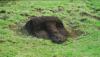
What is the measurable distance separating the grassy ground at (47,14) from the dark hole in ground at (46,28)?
22.2 inches

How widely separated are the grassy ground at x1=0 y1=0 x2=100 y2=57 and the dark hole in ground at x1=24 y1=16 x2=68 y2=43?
0.56 meters

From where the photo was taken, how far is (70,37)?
21.3 metres

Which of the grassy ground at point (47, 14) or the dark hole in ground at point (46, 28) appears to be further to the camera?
the dark hole in ground at point (46, 28)

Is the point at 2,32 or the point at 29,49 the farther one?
the point at 2,32

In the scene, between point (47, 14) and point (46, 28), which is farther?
point (47, 14)

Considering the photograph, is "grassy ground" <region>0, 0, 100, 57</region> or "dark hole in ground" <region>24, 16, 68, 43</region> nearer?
"grassy ground" <region>0, 0, 100, 57</region>

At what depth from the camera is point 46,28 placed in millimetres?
21156

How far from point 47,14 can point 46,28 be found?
3606 mm

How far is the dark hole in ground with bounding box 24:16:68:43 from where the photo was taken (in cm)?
2073

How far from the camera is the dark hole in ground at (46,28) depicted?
20734mm

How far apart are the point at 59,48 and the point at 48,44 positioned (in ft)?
2.95

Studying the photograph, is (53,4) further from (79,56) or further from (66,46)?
(79,56)

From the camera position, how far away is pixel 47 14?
24625 mm

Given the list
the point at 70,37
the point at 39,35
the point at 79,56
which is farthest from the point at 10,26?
the point at 79,56
